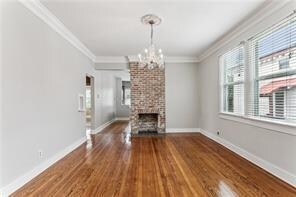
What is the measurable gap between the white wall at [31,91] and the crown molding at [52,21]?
8 centimetres

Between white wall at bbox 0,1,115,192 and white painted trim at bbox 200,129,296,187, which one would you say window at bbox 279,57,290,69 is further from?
white wall at bbox 0,1,115,192

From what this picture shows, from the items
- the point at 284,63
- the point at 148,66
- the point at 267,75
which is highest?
the point at 148,66

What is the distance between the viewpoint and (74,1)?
310 centimetres

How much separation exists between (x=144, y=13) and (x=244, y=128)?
2.93 metres

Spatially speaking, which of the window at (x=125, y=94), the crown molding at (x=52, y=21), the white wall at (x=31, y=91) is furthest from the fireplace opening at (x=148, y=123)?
the window at (x=125, y=94)

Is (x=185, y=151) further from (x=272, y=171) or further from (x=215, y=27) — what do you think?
(x=215, y=27)

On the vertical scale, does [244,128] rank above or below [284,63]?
below

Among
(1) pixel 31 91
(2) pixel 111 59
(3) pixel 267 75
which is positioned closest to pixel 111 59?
(2) pixel 111 59

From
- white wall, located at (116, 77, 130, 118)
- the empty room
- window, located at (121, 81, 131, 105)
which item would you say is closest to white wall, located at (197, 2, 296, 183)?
the empty room

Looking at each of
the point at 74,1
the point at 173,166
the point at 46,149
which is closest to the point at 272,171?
the point at 173,166

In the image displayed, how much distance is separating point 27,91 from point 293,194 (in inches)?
150

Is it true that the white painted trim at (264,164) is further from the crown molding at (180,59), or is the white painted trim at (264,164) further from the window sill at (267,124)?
the crown molding at (180,59)

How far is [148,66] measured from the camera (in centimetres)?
433

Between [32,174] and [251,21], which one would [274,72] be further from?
[32,174]
